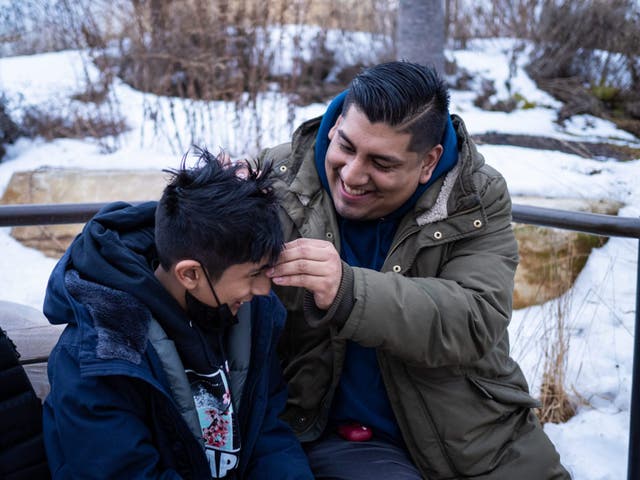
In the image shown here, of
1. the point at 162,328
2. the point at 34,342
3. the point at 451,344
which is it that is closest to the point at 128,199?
the point at 34,342

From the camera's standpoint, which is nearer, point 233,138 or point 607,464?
point 607,464

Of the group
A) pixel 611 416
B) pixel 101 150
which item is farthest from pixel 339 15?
pixel 611 416

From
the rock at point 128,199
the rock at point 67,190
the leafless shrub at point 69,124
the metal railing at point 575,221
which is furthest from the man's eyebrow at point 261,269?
the leafless shrub at point 69,124

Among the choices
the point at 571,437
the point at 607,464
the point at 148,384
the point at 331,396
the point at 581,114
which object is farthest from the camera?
the point at 581,114

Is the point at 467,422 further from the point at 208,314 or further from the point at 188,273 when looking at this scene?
the point at 188,273

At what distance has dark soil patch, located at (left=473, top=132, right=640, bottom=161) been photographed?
238 inches

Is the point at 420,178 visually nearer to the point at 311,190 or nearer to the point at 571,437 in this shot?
the point at 311,190

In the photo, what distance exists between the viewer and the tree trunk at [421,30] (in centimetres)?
603

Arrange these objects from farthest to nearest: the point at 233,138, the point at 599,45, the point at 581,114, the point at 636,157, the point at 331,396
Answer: the point at 599,45 < the point at 581,114 < the point at 233,138 < the point at 636,157 < the point at 331,396

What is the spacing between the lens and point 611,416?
369 centimetres

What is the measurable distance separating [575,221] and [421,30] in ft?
12.6

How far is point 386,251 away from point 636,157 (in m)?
4.16

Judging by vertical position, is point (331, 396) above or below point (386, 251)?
below

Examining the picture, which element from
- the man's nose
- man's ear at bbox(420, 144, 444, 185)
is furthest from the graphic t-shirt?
man's ear at bbox(420, 144, 444, 185)
